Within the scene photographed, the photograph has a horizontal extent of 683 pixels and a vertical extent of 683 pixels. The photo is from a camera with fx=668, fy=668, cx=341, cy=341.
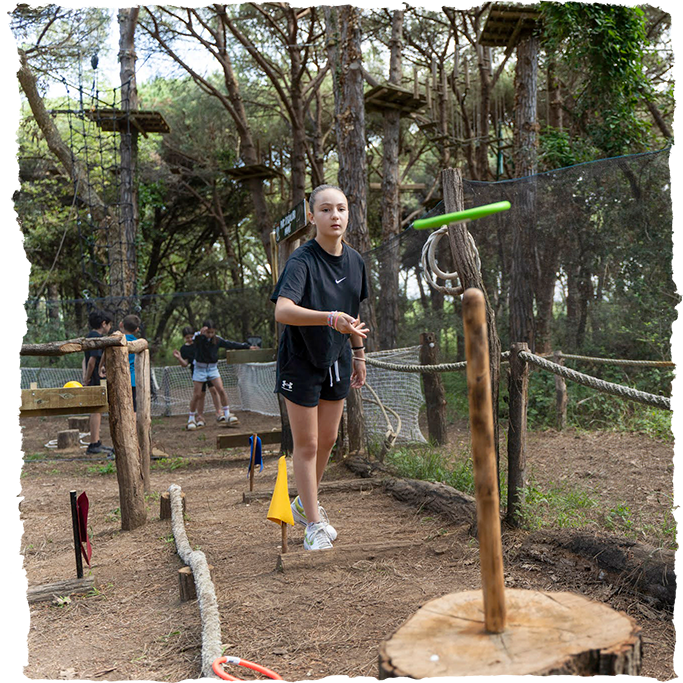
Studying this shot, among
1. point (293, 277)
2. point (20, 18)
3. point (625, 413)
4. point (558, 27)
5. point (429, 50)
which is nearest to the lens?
point (293, 277)

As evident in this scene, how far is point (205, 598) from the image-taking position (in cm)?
271

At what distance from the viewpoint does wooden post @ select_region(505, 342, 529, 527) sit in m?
3.43

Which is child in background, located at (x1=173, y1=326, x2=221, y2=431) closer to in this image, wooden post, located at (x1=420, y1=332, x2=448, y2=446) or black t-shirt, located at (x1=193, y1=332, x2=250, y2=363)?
black t-shirt, located at (x1=193, y1=332, x2=250, y2=363)

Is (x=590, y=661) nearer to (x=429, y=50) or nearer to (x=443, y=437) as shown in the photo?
(x=443, y=437)

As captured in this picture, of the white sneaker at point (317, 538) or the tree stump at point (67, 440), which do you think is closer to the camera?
the white sneaker at point (317, 538)

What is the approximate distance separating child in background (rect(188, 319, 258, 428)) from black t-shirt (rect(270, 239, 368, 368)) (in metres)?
6.69

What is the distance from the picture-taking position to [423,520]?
3.99 m

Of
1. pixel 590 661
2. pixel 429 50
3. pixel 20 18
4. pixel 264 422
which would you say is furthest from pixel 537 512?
pixel 429 50

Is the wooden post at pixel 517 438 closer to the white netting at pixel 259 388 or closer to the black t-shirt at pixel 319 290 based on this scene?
the black t-shirt at pixel 319 290

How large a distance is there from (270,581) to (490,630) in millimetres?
1905

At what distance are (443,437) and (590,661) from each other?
17.7 feet

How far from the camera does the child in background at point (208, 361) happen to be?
9.84 m

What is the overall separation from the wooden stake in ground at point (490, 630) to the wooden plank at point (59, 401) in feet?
10.9

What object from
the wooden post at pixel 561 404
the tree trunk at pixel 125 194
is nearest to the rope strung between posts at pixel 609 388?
the wooden post at pixel 561 404
